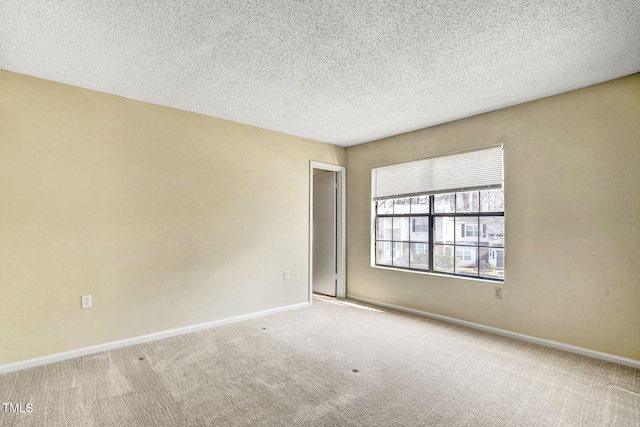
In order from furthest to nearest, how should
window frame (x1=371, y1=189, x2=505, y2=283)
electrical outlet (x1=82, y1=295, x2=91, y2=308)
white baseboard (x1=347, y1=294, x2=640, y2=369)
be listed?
window frame (x1=371, y1=189, x2=505, y2=283)
electrical outlet (x1=82, y1=295, x2=91, y2=308)
white baseboard (x1=347, y1=294, x2=640, y2=369)

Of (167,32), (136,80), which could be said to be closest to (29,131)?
(136,80)

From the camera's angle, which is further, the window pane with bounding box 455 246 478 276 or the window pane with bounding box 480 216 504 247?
the window pane with bounding box 455 246 478 276

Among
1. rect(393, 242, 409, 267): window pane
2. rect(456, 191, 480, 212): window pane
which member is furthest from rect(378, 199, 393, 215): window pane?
rect(456, 191, 480, 212): window pane

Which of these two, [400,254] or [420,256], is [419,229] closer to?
[420,256]

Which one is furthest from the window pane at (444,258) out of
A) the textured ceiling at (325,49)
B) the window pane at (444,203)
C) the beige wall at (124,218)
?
the beige wall at (124,218)

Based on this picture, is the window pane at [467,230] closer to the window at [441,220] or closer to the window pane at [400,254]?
the window at [441,220]

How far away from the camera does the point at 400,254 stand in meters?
4.70

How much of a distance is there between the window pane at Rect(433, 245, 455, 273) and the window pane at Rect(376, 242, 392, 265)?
2.60 ft

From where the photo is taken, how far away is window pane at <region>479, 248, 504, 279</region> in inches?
144

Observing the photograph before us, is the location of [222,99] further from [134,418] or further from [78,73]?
[134,418]

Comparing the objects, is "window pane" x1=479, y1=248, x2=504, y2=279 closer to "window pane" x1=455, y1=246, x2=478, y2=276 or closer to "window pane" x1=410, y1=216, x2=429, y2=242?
"window pane" x1=455, y1=246, x2=478, y2=276

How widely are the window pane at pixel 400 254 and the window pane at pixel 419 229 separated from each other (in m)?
0.19

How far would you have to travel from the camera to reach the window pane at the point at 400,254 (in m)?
4.61

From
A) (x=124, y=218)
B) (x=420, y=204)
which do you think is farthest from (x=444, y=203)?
(x=124, y=218)
